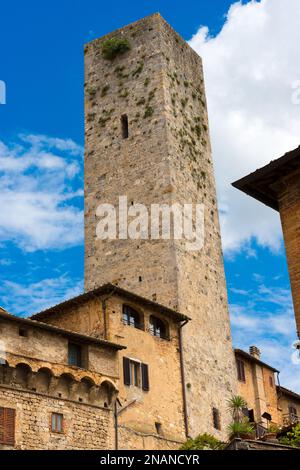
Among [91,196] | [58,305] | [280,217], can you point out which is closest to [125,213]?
[91,196]

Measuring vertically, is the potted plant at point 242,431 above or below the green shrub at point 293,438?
above

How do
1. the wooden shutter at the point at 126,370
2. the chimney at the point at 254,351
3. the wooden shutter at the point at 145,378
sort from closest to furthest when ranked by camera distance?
the wooden shutter at the point at 126,370, the wooden shutter at the point at 145,378, the chimney at the point at 254,351

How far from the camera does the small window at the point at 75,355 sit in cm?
2995

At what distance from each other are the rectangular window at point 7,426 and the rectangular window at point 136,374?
6550 millimetres

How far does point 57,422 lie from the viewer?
2762 cm

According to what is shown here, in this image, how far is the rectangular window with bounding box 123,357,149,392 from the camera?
31859 mm

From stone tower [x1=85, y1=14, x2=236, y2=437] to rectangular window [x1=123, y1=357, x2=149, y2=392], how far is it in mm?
3316

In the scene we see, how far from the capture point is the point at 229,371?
39562 mm

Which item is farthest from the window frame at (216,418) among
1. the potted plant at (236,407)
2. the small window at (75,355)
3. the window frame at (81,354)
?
the small window at (75,355)

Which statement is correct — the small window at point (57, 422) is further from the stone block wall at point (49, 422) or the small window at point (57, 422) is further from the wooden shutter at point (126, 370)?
the wooden shutter at point (126, 370)

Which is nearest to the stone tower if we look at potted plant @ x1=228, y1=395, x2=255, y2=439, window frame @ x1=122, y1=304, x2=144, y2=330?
potted plant @ x1=228, y1=395, x2=255, y2=439

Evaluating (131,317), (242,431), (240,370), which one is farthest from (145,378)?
(240,370)

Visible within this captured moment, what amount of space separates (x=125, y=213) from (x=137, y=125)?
207 inches
